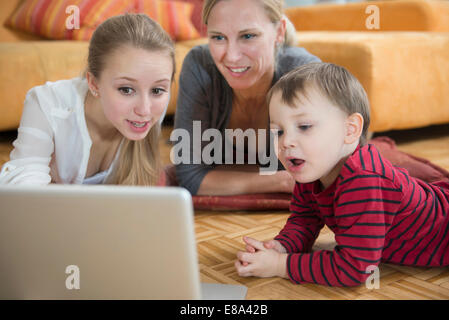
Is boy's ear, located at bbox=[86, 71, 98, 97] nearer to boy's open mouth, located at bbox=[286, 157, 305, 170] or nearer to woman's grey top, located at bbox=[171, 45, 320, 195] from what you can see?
woman's grey top, located at bbox=[171, 45, 320, 195]

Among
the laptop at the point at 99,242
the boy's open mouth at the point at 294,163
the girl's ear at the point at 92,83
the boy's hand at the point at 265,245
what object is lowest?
the boy's hand at the point at 265,245

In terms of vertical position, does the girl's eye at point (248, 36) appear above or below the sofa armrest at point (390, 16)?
below

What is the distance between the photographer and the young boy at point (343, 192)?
30.9 inches

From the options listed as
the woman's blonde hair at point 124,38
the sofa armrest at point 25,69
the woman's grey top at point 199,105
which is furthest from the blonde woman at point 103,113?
the sofa armrest at point 25,69

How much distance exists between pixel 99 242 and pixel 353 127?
0.46 metres

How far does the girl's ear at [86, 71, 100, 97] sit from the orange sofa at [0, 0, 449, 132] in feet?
2.50

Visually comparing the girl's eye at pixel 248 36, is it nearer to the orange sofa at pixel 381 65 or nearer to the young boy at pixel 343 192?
the young boy at pixel 343 192

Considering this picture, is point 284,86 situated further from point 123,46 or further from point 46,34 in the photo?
point 46,34

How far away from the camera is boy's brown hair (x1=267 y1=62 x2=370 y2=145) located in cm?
81

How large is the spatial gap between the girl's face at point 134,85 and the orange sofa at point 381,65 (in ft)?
2.75

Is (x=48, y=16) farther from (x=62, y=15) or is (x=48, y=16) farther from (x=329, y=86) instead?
(x=329, y=86)

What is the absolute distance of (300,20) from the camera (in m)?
2.76

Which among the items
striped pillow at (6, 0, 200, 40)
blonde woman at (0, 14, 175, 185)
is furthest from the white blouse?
striped pillow at (6, 0, 200, 40)

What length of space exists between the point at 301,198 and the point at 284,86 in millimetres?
234
